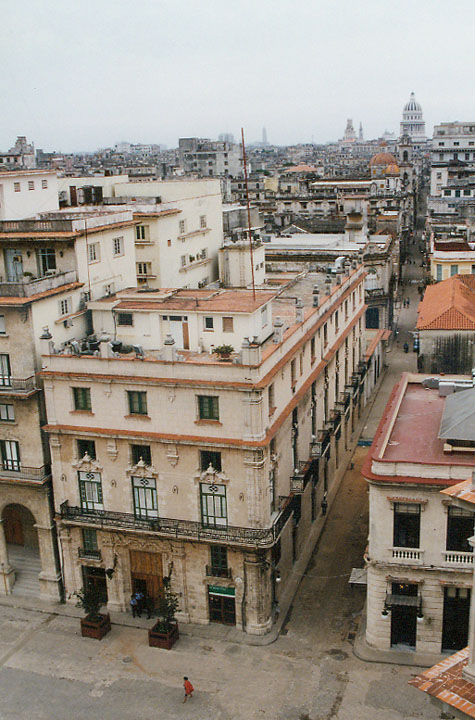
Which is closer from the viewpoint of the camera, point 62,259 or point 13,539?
point 62,259

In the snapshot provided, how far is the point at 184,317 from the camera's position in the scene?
45.0 meters

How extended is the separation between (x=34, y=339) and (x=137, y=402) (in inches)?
281

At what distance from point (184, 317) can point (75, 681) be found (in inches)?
788

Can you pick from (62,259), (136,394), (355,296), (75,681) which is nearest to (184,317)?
(136,394)

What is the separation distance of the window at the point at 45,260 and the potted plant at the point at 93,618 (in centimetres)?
1916

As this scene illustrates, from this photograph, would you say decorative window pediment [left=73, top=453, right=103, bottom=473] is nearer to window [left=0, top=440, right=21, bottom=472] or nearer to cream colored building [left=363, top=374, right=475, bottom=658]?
window [left=0, top=440, right=21, bottom=472]

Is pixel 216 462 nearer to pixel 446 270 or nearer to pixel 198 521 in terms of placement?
pixel 198 521

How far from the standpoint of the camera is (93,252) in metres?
49.6

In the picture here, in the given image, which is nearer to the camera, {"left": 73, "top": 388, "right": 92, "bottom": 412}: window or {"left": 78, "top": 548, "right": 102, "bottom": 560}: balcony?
{"left": 73, "top": 388, "right": 92, "bottom": 412}: window

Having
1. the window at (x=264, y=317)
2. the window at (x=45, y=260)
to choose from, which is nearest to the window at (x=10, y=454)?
the window at (x=45, y=260)

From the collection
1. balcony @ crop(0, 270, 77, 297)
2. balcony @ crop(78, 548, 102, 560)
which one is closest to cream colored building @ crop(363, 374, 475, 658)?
balcony @ crop(78, 548, 102, 560)

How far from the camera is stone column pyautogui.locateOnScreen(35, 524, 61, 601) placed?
151 feet

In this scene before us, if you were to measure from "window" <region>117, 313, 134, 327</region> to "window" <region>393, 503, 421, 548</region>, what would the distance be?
1894 centimetres

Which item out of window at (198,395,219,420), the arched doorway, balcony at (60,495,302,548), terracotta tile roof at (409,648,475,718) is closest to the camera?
terracotta tile roof at (409,648,475,718)
